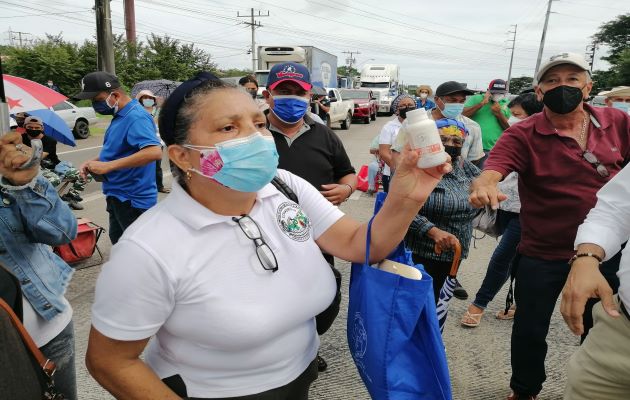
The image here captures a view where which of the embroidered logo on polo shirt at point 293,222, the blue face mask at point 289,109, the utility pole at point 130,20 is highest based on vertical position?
the utility pole at point 130,20

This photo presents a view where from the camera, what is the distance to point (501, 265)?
12.0ft

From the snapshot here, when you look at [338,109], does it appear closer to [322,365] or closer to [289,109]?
[289,109]

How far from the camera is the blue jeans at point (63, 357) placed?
70.2 inches

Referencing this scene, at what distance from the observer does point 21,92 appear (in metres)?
1.89

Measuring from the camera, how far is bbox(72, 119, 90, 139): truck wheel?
14977mm

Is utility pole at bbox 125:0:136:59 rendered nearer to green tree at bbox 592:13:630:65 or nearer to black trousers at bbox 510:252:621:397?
black trousers at bbox 510:252:621:397

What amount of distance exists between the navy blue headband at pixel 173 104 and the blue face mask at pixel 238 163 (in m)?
0.09

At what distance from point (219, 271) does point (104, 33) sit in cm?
1681

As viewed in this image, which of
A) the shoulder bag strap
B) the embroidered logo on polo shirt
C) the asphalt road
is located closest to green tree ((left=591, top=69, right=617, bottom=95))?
the asphalt road

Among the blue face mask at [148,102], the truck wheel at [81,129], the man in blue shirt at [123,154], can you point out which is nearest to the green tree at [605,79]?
the truck wheel at [81,129]

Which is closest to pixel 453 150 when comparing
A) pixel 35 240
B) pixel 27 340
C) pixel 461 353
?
pixel 461 353

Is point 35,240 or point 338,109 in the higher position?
point 35,240

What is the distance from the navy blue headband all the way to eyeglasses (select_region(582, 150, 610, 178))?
74.0 inches

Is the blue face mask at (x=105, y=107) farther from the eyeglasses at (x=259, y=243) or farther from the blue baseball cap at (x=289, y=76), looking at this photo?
the eyeglasses at (x=259, y=243)
